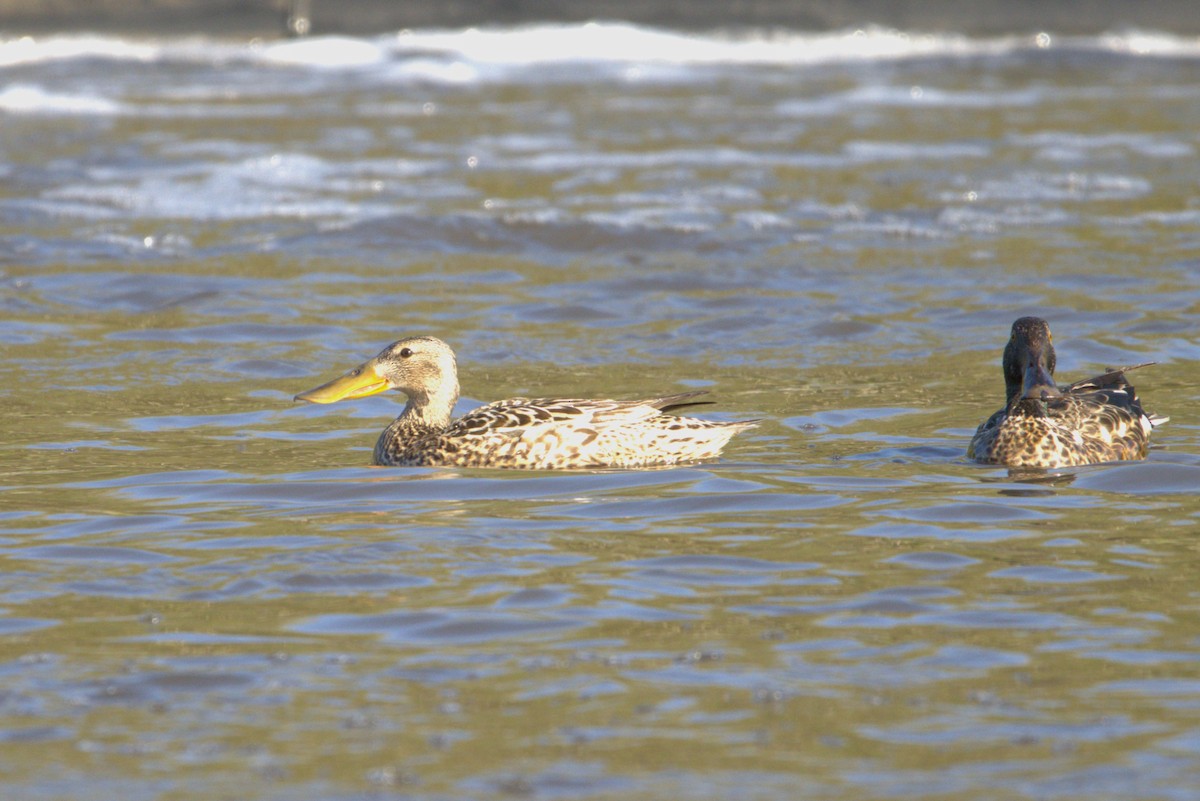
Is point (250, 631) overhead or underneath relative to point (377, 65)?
underneath

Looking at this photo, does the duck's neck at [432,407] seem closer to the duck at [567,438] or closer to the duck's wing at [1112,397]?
the duck at [567,438]

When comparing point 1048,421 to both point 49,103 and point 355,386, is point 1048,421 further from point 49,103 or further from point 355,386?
point 49,103

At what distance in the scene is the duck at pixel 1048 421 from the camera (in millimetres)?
8820

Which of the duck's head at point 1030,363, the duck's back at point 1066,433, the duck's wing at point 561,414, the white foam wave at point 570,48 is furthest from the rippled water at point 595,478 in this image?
the white foam wave at point 570,48

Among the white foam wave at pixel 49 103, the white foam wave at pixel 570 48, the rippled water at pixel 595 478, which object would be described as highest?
the white foam wave at pixel 570 48

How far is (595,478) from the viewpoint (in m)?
8.62

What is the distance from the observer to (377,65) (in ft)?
95.5

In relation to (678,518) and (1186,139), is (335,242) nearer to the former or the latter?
(678,518)

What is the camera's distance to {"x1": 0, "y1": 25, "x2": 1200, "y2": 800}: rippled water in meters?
5.21

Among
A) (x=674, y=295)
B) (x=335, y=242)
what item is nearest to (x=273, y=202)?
(x=335, y=242)

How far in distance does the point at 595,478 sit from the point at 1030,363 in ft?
7.46

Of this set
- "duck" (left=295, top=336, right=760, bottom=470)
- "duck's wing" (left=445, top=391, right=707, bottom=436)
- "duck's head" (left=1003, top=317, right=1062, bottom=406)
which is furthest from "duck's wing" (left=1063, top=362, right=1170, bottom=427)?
"duck's wing" (left=445, top=391, right=707, bottom=436)

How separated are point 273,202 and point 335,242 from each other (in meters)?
1.96

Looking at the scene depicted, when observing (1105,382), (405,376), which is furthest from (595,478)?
(1105,382)
